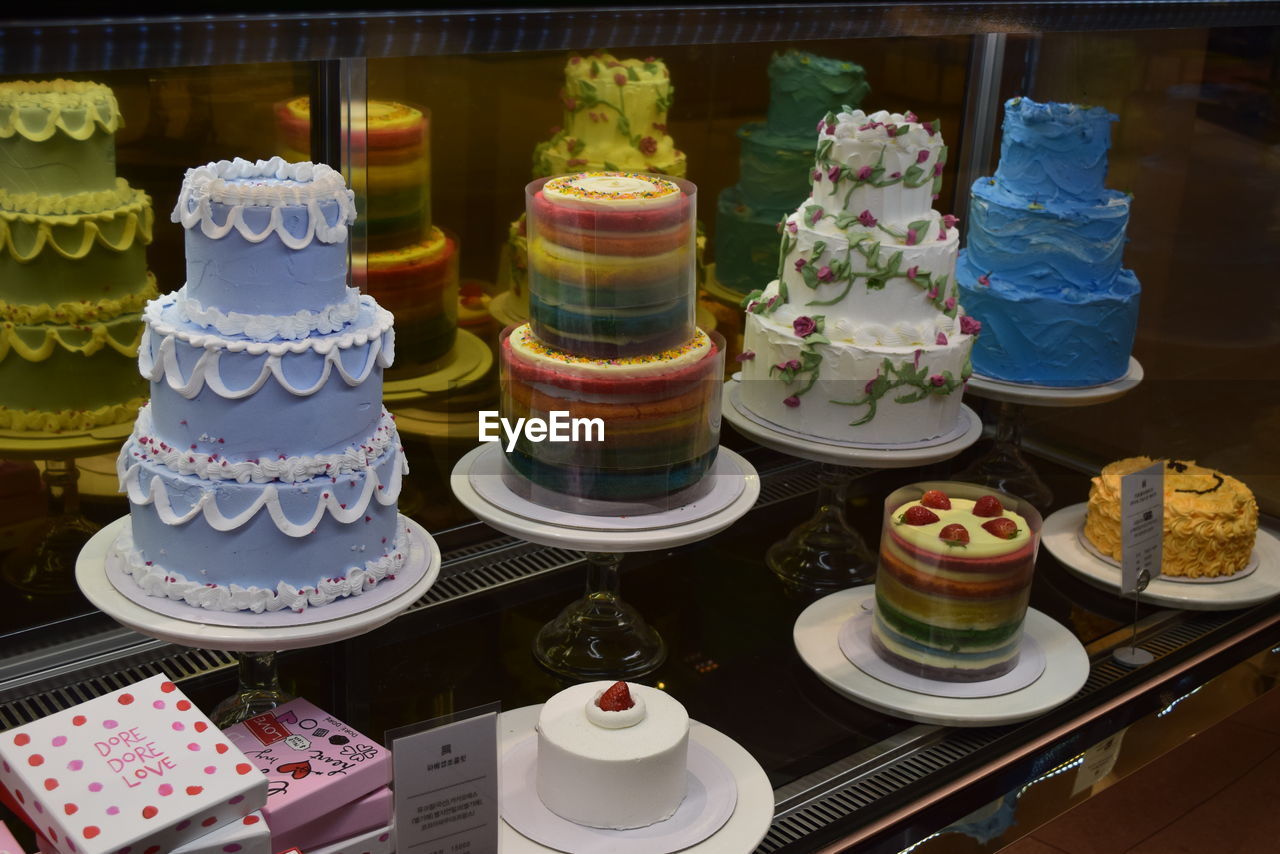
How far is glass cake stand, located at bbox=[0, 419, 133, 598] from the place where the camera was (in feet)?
6.53

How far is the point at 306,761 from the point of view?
1465 mm

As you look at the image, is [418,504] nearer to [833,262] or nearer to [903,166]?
[833,262]

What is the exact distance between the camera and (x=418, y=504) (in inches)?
93.4

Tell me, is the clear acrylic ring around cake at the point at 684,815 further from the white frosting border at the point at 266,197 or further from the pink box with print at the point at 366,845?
the white frosting border at the point at 266,197

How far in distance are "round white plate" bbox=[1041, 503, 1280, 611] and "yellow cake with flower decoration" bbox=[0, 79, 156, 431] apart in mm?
1645

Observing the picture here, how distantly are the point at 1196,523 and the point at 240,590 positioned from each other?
1.69 metres

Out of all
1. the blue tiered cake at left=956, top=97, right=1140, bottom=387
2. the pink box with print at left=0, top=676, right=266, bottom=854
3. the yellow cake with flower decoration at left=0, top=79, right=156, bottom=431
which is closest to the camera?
the pink box with print at left=0, top=676, right=266, bottom=854

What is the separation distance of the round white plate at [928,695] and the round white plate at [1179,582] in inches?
8.6

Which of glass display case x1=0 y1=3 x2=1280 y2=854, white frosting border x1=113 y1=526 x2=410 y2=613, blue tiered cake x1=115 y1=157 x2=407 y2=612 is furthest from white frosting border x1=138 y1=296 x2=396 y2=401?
glass display case x1=0 y1=3 x2=1280 y2=854

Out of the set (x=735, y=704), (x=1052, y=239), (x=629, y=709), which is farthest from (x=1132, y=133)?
(x=629, y=709)

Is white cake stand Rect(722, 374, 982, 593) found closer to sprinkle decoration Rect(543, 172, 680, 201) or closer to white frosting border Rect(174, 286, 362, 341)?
sprinkle decoration Rect(543, 172, 680, 201)

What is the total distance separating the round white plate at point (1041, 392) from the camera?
8.84 feet

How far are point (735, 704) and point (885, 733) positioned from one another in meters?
0.22

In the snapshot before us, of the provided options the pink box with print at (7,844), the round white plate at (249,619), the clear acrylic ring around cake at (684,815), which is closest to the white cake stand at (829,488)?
the clear acrylic ring around cake at (684,815)
